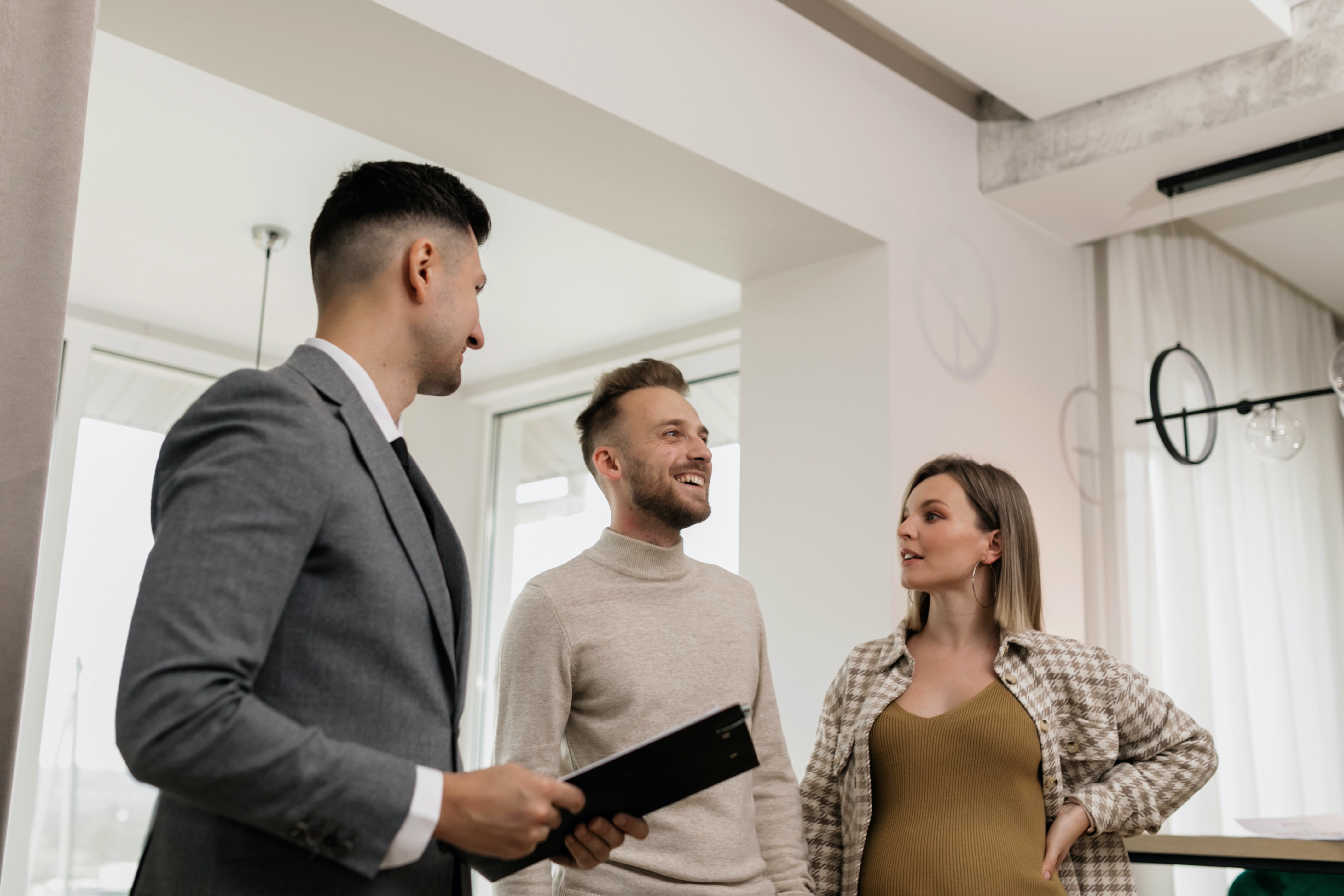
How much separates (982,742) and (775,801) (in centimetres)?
34

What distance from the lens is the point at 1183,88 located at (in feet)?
9.84

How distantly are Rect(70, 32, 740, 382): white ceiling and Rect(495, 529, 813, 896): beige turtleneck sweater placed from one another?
4.10 feet

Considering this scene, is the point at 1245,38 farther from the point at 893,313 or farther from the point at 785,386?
the point at 785,386

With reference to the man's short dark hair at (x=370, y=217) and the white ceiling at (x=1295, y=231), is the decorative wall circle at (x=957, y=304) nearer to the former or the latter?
the white ceiling at (x=1295, y=231)

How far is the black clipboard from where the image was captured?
1027 mm

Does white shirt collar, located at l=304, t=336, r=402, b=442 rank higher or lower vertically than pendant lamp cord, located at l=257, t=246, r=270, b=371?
lower

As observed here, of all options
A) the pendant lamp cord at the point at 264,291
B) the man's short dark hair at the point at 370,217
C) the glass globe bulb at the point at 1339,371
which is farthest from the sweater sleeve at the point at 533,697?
the pendant lamp cord at the point at 264,291

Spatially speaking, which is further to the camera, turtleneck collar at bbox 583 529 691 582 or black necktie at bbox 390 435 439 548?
turtleneck collar at bbox 583 529 691 582

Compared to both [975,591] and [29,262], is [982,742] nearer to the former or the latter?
[975,591]

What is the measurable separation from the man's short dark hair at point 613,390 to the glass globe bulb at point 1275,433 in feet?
5.68

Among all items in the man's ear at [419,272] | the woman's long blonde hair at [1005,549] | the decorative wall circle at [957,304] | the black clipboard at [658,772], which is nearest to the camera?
the black clipboard at [658,772]

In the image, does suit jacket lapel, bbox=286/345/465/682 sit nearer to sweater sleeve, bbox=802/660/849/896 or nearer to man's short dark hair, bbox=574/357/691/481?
man's short dark hair, bbox=574/357/691/481

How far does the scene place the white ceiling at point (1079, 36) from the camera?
107 inches

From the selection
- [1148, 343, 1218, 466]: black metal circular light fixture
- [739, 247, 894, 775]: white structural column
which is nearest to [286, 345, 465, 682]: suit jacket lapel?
[739, 247, 894, 775]: white structural column
